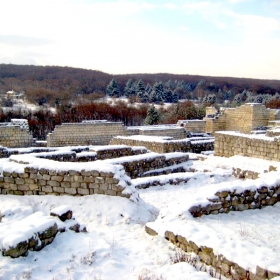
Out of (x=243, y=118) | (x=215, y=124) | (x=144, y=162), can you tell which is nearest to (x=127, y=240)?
(x=144, y=162)

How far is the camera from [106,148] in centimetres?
1415

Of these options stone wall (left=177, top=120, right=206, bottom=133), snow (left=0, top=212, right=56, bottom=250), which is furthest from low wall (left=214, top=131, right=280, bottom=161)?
stone wall (left=177, top=120, right=206, bottom=133)

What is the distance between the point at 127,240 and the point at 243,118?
79.5 feet

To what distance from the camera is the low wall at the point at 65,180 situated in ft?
26.1

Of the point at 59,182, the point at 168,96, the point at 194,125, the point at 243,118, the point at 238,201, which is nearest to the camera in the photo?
the point at 238,201

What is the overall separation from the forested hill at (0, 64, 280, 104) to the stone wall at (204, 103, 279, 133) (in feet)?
133

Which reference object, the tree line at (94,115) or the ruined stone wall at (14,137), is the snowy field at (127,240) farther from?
the tree line at (94,115)

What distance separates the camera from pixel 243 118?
2809 cm

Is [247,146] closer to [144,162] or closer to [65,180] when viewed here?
[144,162]

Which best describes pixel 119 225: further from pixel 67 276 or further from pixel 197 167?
pixel 197 167

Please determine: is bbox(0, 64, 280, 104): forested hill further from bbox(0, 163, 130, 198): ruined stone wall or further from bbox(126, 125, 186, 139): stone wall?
bbox(0, 163, 130, 198): ruined stone wall

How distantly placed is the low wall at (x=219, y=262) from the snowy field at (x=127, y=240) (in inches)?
3.7

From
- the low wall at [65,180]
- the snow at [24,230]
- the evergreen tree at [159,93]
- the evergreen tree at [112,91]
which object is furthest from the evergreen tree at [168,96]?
the snow at [24,230]

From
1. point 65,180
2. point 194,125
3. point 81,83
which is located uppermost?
point 81,83
